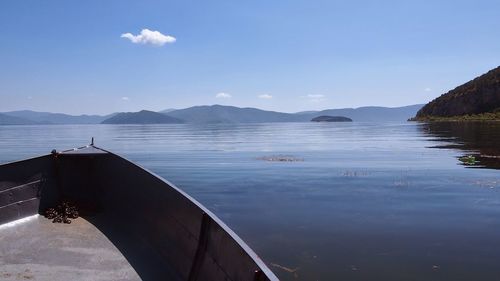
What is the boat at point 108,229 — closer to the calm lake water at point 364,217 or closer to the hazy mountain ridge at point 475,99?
the calm lake water at point 364,217

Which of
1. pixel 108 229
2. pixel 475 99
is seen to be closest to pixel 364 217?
pixel 108 229

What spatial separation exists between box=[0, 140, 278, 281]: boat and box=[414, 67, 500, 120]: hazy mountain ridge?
13631 centimetres

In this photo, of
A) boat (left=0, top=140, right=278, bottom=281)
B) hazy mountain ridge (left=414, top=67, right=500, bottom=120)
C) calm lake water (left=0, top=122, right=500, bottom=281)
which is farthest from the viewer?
hazy mountain ridge (left=414, top=67, right=500, bottom=120)

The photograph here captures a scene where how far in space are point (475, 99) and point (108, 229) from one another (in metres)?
160

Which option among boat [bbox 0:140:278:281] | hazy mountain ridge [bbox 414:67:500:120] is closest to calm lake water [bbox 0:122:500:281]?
boat [bbox 0:140:278:281]

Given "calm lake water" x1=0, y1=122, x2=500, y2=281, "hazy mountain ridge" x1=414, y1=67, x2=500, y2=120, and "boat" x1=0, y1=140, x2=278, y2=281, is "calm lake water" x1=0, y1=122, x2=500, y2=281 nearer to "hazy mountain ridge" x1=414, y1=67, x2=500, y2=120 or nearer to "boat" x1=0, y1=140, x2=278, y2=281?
"boat" x1=0, y1=140, x2=278, y2=281

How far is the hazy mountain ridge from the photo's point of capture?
140250mm

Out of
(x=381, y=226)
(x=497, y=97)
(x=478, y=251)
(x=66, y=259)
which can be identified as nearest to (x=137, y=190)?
(x=66, y=259)

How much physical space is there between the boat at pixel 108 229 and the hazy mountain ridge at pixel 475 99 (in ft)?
447

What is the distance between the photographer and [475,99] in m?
148

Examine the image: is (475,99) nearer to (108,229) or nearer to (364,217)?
(364,217)

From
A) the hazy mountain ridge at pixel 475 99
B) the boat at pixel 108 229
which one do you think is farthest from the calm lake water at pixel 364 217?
the hazy mountain ridge at pixel 475 99

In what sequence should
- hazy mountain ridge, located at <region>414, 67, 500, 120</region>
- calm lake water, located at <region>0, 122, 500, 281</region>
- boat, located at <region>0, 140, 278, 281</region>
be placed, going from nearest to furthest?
1. boat, located at <region>0, 140, 278, 281</region>
2. calm lake water, located at <region>0, 122, 500, 281</region>
3. hazy mountain ridge, located at <region>414, 67, 500, 120</region>

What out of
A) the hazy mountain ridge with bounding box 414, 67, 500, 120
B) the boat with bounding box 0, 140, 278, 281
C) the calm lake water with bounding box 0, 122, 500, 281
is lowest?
the calm lake water with bounding box 0, 122, 500, 281
